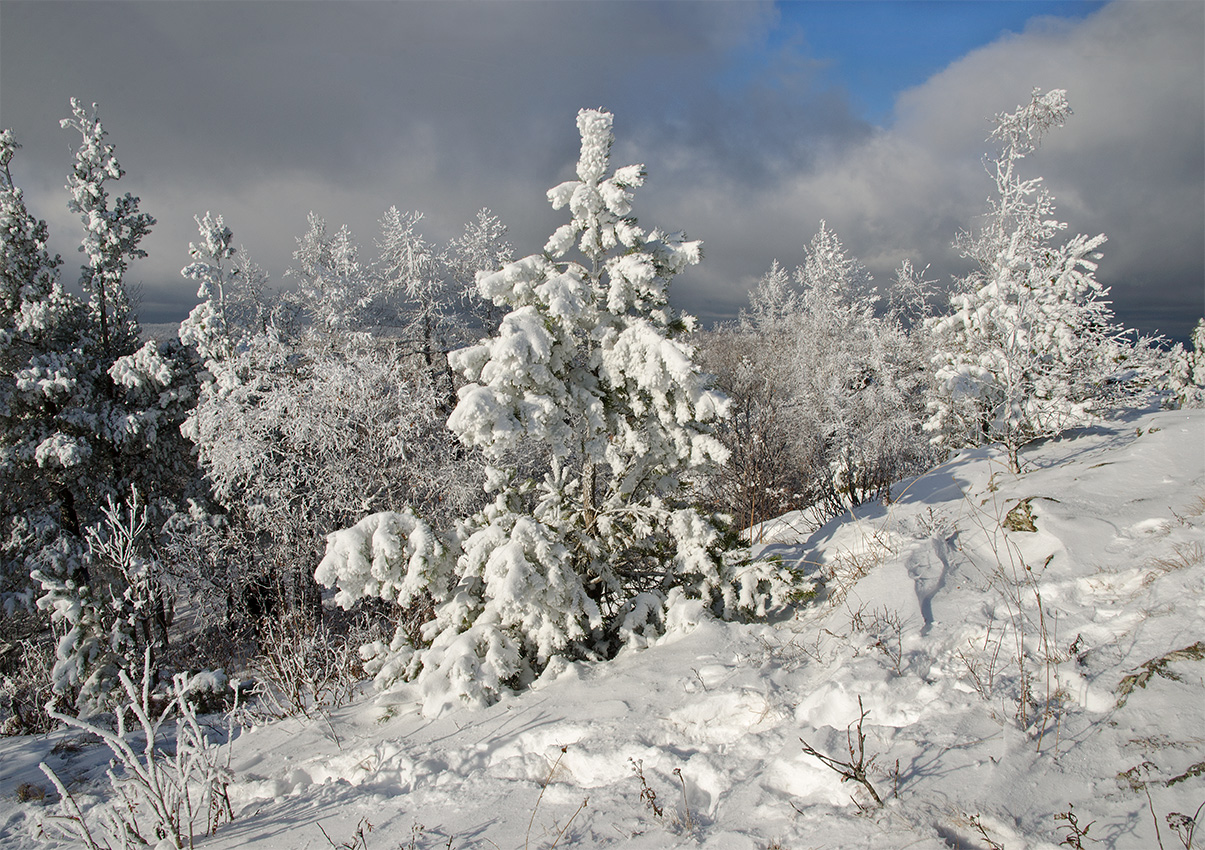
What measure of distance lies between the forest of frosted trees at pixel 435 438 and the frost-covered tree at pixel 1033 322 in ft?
0.23

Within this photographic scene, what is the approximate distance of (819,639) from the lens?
4113 mm

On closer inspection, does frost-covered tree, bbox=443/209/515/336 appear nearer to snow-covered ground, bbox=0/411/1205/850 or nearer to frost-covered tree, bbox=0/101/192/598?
frost-covered tree, bbox=0/101/192/598

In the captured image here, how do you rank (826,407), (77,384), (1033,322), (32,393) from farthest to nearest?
(826,407) < (77,384) < (32,393) < (1033,322)

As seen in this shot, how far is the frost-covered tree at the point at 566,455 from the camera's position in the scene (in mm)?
4961

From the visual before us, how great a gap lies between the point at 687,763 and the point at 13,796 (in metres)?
5.45

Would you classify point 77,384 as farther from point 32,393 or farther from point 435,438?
point 435,438

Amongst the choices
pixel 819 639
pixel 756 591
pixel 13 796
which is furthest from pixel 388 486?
pixel 819 639

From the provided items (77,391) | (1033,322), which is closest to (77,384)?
(77,391)

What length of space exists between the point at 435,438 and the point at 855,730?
43.8 ft

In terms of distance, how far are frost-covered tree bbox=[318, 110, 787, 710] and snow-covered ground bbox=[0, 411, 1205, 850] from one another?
51 cm

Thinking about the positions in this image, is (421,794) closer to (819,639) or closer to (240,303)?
(819,639)

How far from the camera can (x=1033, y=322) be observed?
11242mm

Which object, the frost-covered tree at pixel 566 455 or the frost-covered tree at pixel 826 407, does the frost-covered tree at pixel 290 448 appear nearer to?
the frost-covered tree at pixel 826 407

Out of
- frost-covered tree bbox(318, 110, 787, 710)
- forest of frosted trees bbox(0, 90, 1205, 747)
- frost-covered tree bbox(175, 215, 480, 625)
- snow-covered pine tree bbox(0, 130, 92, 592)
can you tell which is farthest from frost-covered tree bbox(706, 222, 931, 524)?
snow-covered pine tree bbox(0, 130, 92, 592)
